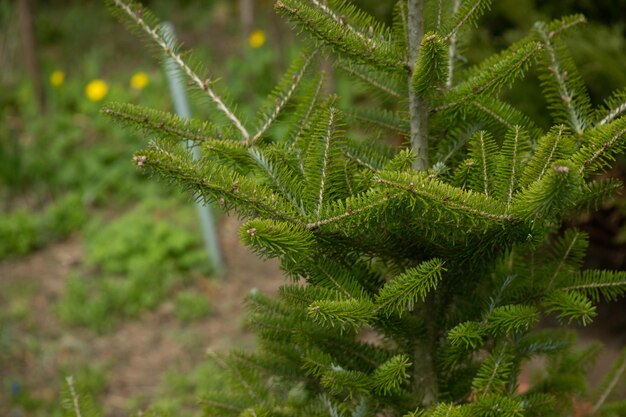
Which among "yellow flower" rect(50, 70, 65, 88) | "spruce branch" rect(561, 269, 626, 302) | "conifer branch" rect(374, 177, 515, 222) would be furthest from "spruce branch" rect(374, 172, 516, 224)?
"yellow flower" rect(50, 70, 65, 88)

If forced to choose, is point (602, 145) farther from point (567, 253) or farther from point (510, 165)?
point (567, 253)

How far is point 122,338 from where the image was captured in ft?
14.4

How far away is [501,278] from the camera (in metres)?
1.52

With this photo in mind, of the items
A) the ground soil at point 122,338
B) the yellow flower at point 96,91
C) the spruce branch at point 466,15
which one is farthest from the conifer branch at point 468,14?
the yellow flower at point 96,91

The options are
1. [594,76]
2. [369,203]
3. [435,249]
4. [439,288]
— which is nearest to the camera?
[369,203]

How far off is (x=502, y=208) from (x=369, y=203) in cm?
23

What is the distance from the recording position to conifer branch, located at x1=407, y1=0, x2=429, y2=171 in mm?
1368

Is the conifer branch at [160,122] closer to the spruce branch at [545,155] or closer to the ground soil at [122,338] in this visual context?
the spruce branch at [545,155]

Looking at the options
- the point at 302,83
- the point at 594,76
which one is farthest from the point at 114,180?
the point at 302,83

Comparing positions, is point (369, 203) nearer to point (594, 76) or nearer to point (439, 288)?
point (439, 288)

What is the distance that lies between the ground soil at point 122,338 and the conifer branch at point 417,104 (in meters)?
2.72

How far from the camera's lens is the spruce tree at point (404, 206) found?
3.88 ft

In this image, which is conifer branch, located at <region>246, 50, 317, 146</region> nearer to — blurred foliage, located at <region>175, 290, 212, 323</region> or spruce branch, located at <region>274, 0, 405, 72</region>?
spruce branch, located at <region>274, 0, 405, 72</region>

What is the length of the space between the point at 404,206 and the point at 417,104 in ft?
1.06
